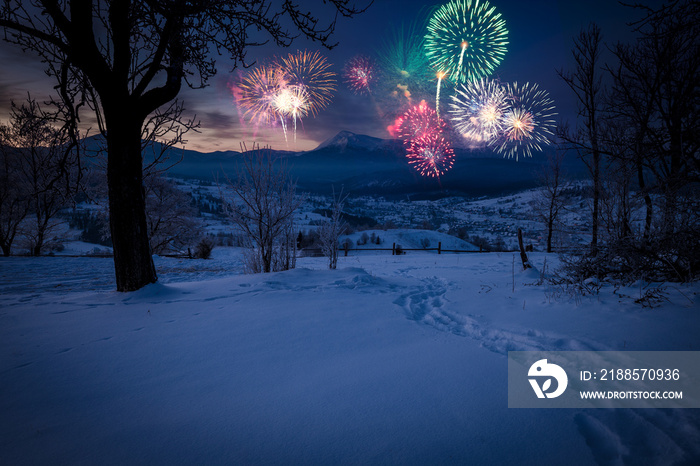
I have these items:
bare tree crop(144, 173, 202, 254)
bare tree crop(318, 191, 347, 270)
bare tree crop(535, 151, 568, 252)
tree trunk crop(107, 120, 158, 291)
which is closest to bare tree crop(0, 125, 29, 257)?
bare tree crop(144, 173, 202, 254)

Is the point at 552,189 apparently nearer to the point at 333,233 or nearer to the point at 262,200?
the point at 333,233

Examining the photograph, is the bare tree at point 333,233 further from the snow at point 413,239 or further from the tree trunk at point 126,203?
the snow at point 413,239

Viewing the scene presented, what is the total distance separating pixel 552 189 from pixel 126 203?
2855 cm

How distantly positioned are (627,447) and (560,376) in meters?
0.71

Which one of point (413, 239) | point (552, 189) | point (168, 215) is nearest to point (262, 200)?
point (168, 215)

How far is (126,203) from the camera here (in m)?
4.53

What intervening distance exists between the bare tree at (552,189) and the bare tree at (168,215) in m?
29.6

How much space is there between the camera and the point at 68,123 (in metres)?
4.70

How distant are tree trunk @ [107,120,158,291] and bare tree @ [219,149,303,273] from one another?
2.71m

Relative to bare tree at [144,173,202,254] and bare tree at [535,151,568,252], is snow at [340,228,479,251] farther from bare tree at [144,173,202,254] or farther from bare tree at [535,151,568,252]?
bare tree at [144,173,202,254]

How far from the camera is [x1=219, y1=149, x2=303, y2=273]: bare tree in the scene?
746 centimetres

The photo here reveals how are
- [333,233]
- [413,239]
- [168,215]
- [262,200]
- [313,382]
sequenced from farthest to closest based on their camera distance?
1. [413,239]
2. [168,215]
3. [333,233]
4. [262,200]
5. [313,382]

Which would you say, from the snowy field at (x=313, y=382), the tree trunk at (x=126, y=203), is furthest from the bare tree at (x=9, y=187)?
the snowy field at (x=313, y=382)

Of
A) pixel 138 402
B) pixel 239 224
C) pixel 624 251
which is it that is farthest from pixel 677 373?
pixel 239 224
